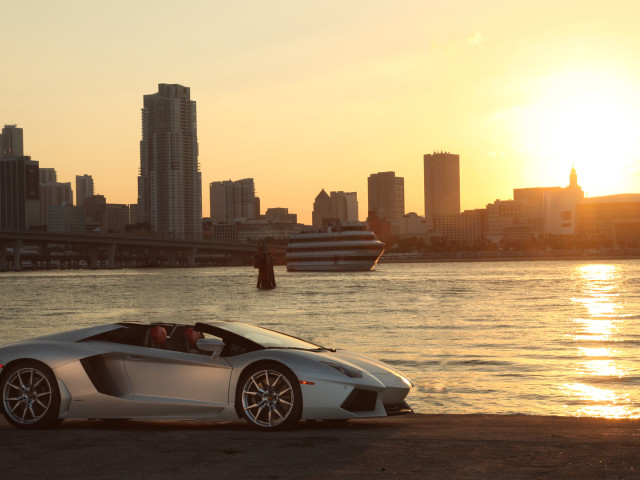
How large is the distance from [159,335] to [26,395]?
148 cm

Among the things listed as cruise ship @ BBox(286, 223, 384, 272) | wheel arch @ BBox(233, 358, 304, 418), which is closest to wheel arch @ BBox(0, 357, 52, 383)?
wheel arch @ BBox(233, 358, 304, 418)

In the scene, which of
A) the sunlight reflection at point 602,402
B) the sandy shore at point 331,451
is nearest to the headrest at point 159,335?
the sandy shore at point 331,451

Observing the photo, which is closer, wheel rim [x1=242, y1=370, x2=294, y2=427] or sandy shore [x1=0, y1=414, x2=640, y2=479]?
sandy shore [x1=0, y1=414, x2=640, y2=479]

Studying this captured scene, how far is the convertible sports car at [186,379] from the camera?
934 cm

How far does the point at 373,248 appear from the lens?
507 feet

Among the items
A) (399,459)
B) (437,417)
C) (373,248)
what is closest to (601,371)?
(437,417)

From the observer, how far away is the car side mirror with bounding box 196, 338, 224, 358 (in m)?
9.63

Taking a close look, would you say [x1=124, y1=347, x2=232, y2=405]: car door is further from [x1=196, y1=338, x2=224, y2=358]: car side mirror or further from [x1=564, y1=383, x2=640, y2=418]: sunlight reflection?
[x1=564, y1=383, x2=640, y2=418]: sunlight reflection

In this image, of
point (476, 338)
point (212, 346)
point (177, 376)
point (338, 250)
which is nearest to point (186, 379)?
point (177, 376)

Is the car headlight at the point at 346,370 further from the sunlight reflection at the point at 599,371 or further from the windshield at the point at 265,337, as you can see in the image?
the sunlight reflection at the point at 599,371

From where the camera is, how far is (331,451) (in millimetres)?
8117

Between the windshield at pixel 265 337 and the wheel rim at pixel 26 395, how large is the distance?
194 cm

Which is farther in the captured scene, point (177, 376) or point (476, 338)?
point (476, 338)

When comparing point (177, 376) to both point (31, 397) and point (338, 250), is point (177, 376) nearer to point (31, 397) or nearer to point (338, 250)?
point (31, 397)
